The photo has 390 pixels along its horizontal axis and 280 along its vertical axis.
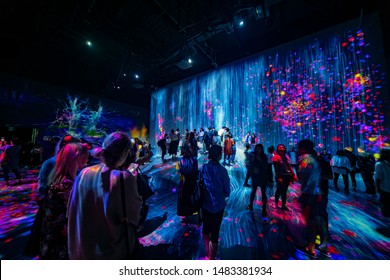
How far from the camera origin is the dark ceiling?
21.1ft

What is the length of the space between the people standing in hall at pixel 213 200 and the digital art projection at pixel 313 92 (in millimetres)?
8533

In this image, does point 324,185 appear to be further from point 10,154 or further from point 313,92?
point 313,92

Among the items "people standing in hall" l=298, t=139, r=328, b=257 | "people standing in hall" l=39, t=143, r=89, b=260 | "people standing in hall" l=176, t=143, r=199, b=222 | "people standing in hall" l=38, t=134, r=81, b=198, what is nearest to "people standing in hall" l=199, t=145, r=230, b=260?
"people standing in hall" l=176, t=143, r=199, b=222

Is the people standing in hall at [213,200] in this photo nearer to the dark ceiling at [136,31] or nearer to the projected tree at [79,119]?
the dark ceiling at [136,31]

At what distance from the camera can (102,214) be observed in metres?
0.83

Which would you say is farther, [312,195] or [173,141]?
[173,141]

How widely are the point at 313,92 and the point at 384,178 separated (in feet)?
24.6

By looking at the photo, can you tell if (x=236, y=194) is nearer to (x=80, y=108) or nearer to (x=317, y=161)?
(x=317, y=161)

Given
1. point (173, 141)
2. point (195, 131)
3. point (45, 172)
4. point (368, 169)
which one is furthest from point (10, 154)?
point (368, 169)

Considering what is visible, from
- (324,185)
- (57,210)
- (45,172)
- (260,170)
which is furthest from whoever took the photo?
(260,170)

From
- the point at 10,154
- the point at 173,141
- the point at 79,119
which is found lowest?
the point at 10,154

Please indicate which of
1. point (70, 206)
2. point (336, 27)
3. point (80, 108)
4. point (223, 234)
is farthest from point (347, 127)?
point (80, 108)

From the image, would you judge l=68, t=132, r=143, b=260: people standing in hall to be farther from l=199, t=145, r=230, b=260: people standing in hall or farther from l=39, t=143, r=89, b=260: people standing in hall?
l=199, t=145, r=230, b=260: people standing in hall

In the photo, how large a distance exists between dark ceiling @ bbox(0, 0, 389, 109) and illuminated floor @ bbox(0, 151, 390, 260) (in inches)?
264
